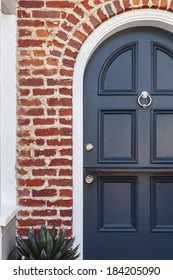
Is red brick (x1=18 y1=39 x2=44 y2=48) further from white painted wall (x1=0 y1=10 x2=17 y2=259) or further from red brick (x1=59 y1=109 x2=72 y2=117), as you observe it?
red brick (x1=59 y1=109 x2=72 y2=117)

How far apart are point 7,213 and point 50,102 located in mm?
934

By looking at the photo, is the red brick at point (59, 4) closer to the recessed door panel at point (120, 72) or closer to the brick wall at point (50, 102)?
the brick wall at point (50, 102)

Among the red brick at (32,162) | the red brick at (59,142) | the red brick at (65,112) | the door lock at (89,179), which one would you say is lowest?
the door lock at (89,179)

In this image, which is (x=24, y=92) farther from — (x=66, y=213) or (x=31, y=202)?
(x=66, y=213)

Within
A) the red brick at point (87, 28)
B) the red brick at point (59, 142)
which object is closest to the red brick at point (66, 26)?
the red brick at point (87, 28)

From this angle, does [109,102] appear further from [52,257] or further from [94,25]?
[52,257]

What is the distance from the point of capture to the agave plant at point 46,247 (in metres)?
3.29

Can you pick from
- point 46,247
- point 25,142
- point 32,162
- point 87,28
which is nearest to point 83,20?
point 87,28

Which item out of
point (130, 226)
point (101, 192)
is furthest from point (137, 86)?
point (130, 226)

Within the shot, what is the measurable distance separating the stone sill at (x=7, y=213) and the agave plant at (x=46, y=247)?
0.21 metres

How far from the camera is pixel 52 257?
3299mm

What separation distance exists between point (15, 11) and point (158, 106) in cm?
139

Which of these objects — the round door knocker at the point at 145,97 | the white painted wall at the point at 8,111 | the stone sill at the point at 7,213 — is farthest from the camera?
the round door knocker at the point at 145,97

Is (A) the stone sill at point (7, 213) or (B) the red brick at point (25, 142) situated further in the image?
(B) the red brick at point (25, 142)
